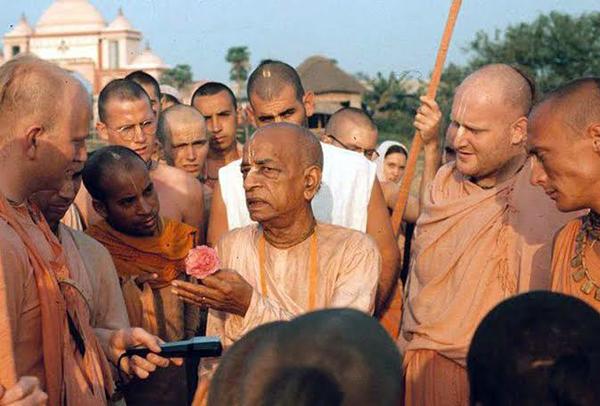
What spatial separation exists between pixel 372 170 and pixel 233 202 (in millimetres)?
707

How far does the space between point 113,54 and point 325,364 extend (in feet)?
189

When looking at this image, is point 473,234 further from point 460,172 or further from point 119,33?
point 119,33

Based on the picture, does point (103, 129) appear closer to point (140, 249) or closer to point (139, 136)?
point (139, 136)

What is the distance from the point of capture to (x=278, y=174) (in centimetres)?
430

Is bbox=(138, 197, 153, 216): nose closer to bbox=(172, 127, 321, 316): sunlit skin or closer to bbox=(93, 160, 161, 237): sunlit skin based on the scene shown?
bbox=(93, 160, 161, 237): sunlit skin

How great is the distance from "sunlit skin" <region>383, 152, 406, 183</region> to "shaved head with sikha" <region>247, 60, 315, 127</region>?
2875mm

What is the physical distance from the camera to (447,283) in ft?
15.4

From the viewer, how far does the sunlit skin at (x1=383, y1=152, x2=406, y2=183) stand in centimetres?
900

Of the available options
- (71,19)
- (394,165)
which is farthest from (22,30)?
(394,165)

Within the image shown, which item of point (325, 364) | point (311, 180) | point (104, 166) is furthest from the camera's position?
point (104, 166)

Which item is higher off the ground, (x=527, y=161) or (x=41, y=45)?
(x=527, y=161)

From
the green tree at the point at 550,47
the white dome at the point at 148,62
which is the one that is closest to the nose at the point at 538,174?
the green tree at the point at 550,47

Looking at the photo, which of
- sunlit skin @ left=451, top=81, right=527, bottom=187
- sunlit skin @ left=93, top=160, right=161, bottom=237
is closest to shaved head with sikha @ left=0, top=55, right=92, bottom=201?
sunlit skin @ left=93, top=160, right=161, bottom=237

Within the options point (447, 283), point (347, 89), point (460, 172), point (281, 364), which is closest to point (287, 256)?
point (447, 283)
